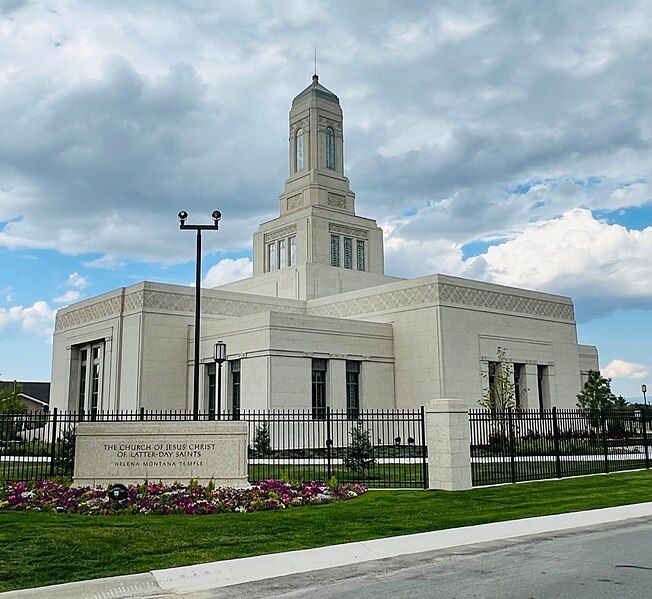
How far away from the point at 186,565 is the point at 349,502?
623 centimetres

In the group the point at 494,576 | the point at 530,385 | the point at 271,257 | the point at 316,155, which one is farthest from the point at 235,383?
the point at 494,576

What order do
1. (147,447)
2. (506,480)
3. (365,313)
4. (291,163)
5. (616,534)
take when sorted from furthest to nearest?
(291,163), (365,313), (506,480), (147,447), (616,534)

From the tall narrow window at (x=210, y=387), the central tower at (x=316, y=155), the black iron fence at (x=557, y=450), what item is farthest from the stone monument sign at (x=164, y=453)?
the central tower at (x=316, y=155)

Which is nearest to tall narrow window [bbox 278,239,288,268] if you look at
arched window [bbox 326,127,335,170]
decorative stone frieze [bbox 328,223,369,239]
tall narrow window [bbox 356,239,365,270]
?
decorative stone frieze [bbox 328,223,369,239]

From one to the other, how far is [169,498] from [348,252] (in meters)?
32.9

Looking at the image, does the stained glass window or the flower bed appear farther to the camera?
the stained glass window

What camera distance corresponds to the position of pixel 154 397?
Result: 120ft

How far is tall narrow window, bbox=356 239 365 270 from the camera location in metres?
46.7

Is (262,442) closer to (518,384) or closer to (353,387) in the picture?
(353,387)

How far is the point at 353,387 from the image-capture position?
119 feet

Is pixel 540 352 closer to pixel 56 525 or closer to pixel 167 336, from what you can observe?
pixel 167 336

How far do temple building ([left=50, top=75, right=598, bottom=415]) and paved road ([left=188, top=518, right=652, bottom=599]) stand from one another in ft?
74.8

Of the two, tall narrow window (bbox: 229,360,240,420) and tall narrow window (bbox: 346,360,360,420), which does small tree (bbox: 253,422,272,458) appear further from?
tall narrow window (bbox: 346,360,360,420)

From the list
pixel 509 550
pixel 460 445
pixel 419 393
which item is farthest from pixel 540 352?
pixel 509 550
